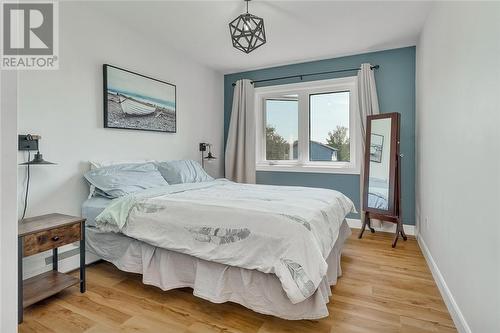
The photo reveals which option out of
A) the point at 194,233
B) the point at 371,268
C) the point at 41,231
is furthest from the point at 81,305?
the point at 371,268

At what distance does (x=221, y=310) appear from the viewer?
192 cm

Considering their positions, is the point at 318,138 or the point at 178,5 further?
the point at 318,138

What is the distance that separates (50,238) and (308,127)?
11.5ft

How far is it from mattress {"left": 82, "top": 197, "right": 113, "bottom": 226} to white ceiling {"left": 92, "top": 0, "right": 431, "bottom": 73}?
187 centimetres

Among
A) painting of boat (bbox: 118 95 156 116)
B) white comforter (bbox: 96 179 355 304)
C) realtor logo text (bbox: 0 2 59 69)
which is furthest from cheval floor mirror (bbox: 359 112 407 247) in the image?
realtor logo text (bbox: 0 2 59 69)

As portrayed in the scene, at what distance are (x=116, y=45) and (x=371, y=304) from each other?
3.40 m

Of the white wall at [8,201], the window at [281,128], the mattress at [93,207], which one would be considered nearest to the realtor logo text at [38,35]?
the mattress at [93,207]

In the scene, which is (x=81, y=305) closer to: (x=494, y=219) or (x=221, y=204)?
(x=221, y=204)

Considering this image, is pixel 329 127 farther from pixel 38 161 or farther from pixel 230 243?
pixel 38 161

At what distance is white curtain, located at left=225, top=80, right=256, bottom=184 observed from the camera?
450cm

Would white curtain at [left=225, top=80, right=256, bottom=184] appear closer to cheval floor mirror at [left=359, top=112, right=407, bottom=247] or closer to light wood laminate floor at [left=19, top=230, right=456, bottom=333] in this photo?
cheval floor mirror at [left=359, top=112, right=407, bottom=247]

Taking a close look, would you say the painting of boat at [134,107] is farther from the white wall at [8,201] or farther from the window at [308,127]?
the white wall at [8,201]

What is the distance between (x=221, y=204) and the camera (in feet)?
6.83

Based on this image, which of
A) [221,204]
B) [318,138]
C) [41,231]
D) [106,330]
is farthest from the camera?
[318,138]
